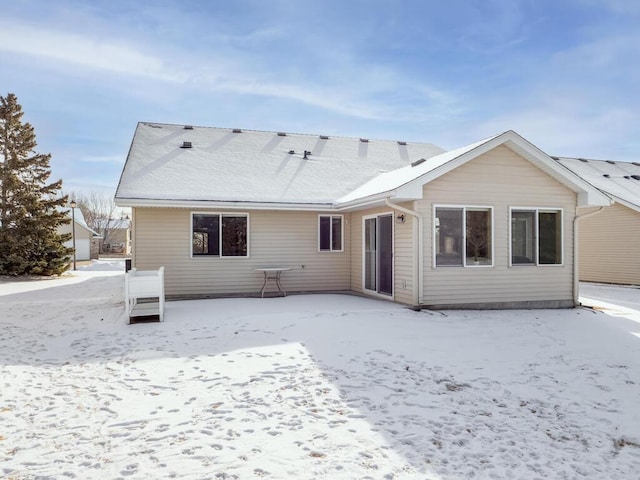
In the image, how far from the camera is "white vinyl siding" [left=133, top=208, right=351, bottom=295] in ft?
34.3

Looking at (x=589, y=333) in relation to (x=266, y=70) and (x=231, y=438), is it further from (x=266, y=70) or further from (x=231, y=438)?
(x=266, y=70)

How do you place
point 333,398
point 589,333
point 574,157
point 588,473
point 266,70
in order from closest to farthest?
1. point 588,473
2. point 333,398
3. point 589,333
4. point 266,70
5. point 574,157

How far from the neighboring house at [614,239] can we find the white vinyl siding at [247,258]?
8.70m

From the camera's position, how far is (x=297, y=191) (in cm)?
1158

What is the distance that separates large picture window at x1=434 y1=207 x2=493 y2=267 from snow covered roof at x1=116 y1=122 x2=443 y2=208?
3.17 m

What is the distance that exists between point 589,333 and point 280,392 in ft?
18.4

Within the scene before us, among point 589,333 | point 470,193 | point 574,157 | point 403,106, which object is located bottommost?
point 589,333

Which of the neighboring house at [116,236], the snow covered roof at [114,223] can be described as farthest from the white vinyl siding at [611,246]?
the snow covered roof at [114,223]

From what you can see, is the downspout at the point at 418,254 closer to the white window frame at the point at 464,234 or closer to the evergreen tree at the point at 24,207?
the white window frame at the point at 464,234

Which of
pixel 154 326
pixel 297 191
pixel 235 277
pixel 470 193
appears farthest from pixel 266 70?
pixel 154 326

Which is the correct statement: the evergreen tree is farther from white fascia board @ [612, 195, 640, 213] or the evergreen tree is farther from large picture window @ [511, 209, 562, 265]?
white fascia board @ [612, 195, 640, 213]

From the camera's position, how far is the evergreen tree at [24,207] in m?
17.3

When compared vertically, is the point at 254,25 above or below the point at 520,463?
above

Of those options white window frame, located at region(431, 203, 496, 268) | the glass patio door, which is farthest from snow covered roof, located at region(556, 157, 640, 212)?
the glass patio door
